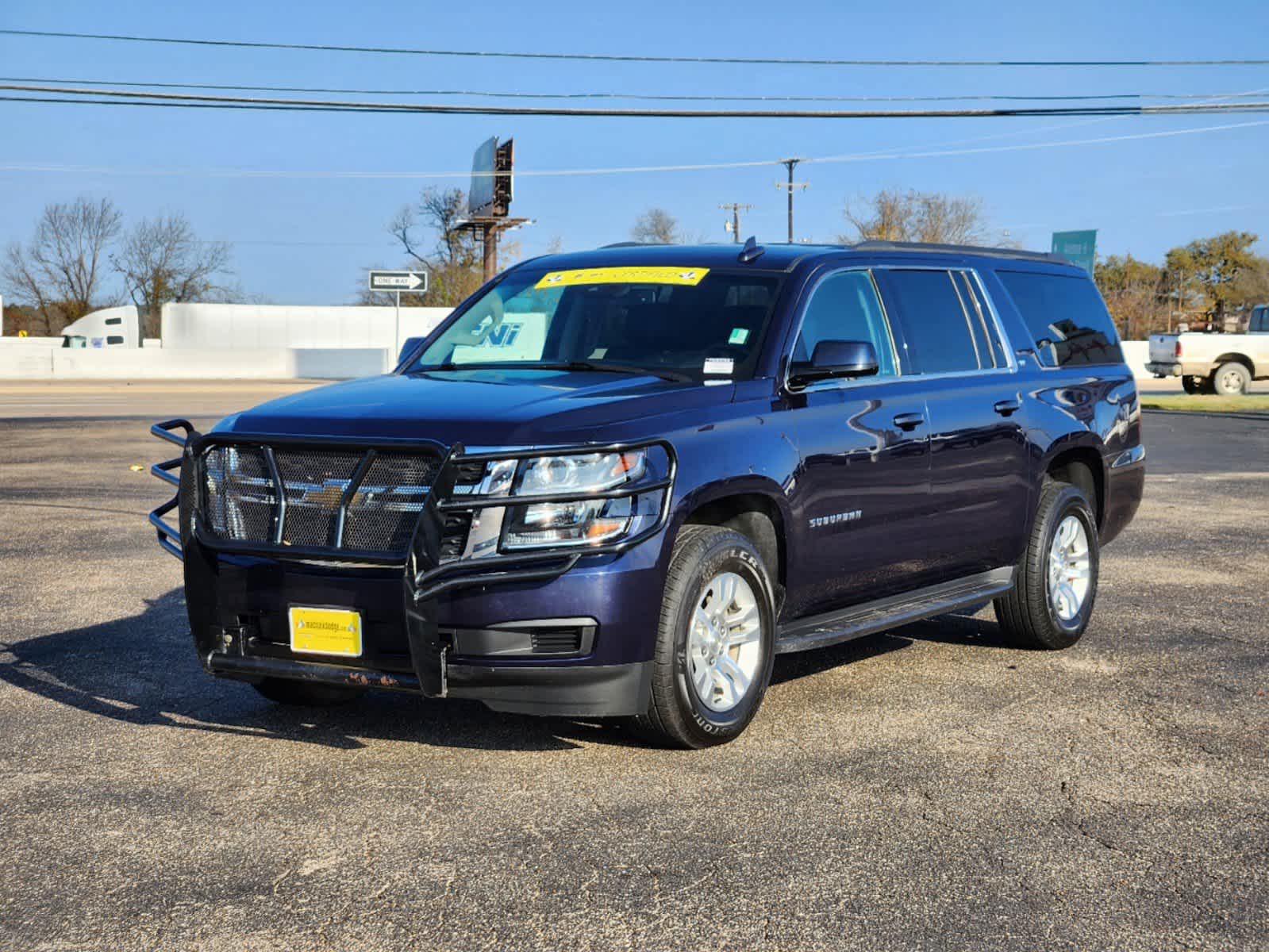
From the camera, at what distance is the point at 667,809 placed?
4.95m

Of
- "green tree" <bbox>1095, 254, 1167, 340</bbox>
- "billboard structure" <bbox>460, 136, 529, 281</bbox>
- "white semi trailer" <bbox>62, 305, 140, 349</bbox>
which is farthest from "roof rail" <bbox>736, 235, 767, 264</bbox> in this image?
"green tree" <bbox>1095, 254, 1167, 340</bbox>

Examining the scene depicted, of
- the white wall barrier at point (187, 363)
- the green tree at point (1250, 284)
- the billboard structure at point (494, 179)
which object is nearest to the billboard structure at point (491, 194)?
the billboard structure at point (494, 179)

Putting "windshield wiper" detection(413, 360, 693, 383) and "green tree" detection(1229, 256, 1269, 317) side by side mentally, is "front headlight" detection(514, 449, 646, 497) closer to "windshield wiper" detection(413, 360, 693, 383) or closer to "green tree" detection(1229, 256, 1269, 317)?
"windshield wiper" detection(413, 360, 693, 383)

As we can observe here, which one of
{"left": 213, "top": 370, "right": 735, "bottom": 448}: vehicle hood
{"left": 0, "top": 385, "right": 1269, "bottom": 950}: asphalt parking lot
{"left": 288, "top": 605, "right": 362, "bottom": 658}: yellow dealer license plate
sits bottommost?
{"left": 0, "top": 385, "right": 1269, "bottom": 950}: asphalt parking lot

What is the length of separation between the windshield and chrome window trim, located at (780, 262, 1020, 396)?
6.6 inches

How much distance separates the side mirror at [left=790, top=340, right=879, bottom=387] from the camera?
5996mm

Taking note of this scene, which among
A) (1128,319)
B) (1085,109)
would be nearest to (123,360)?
(1085,109)

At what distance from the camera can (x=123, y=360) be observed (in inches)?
2259

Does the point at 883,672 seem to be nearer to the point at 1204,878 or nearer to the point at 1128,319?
the point at 1204,878

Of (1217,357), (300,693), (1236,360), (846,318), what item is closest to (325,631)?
(300,693)

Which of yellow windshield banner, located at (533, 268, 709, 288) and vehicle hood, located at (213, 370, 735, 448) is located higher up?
yellow windshield banner, located at (533, 268, 709, 288)

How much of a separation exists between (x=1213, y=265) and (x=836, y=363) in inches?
4470

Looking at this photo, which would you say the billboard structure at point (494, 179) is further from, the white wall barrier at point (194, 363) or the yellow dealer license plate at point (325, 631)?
the yellow dealer license plate at point (325, 631)

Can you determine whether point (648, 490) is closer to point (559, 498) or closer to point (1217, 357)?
point (559, 498)
